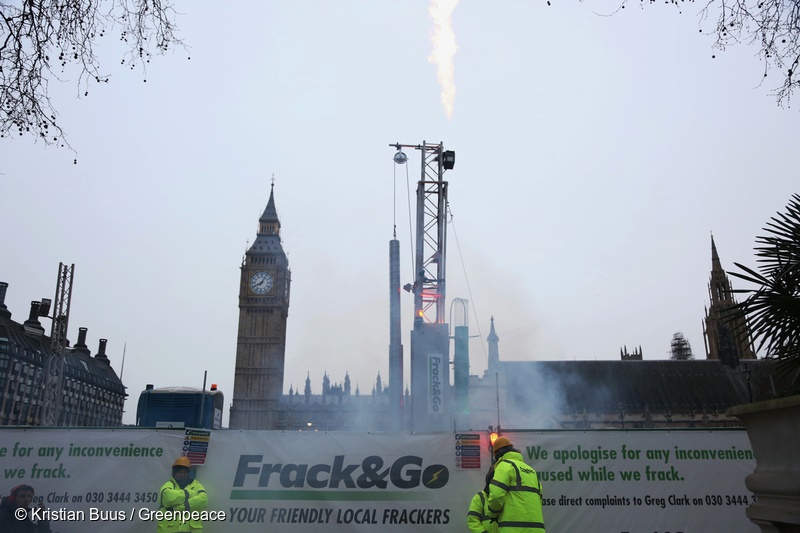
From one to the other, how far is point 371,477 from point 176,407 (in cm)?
927

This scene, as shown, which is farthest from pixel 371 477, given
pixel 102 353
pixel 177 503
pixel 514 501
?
pixel 102 353

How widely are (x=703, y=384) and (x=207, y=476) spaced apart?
67651mm

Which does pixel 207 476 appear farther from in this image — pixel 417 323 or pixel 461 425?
pixel 461 425

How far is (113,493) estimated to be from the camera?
956 cm

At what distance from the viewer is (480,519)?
663 centimetres

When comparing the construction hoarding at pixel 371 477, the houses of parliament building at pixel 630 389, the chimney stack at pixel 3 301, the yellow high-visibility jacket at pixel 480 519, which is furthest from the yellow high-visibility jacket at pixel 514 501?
the chimney stack at pixel 3 301

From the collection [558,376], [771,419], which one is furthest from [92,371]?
[771,419]

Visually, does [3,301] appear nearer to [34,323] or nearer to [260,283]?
[34,323]

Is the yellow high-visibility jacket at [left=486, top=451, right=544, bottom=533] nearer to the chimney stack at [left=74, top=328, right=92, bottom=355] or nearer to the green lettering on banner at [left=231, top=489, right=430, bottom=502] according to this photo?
the green lettering on banner at [left=231, top=489, right=430, bottom=502]

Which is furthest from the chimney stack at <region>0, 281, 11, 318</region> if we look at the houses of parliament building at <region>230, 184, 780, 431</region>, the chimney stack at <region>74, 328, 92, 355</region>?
the houses of parliament building at <region>230, 184, 780, 431</region>

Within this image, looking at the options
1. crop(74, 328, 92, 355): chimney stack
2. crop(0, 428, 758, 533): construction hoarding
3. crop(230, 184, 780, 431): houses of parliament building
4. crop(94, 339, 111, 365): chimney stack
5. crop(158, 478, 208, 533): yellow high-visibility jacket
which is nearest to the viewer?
crop(158, 478, 208, 533): yellow high-visibility jacket

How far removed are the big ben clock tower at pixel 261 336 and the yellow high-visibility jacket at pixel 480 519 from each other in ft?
306

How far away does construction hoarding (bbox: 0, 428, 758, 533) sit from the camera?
9.38 meters

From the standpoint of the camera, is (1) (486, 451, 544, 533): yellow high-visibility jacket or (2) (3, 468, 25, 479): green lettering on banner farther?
(2) (3, 468, 25, 479): green lettering on banner
